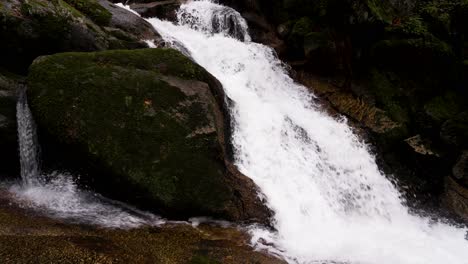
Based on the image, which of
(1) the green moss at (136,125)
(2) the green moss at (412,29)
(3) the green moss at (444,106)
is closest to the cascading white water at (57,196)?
(1) the green moss at (136,125)

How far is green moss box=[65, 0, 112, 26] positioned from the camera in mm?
10477

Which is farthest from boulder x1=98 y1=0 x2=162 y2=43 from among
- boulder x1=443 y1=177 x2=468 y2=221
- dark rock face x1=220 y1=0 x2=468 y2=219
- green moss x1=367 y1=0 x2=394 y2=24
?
boulder x1=443 y1=177 x2=468 y2=221

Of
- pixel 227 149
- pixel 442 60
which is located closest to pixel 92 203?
pixel 227 149

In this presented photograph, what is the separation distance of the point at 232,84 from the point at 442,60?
769 cm

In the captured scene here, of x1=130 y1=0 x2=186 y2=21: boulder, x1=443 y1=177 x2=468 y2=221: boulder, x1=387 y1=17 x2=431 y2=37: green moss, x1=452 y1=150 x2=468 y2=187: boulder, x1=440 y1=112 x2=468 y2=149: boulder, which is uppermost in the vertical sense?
x1=387 y1=17 x2=431 y2=37: green moss

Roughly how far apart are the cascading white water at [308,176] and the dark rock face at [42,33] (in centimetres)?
320

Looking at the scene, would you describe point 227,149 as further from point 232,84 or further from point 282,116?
point 232,84

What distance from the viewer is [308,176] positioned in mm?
9055

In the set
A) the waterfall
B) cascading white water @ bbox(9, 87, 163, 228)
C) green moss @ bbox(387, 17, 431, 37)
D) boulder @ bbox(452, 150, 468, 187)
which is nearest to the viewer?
cascading white water @ bbox(9, 87, 163, 228)

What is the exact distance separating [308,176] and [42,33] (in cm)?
670

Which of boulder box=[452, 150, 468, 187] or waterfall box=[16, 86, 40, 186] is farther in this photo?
boulder box=[452, 150, 468, 187]

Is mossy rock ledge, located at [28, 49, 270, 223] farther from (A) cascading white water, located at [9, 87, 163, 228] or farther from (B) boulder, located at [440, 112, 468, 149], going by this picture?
(B) boulder, located at [440, 112, 468, 149]

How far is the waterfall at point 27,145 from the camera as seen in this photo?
23.0 feet

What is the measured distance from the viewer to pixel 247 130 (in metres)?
9.41
